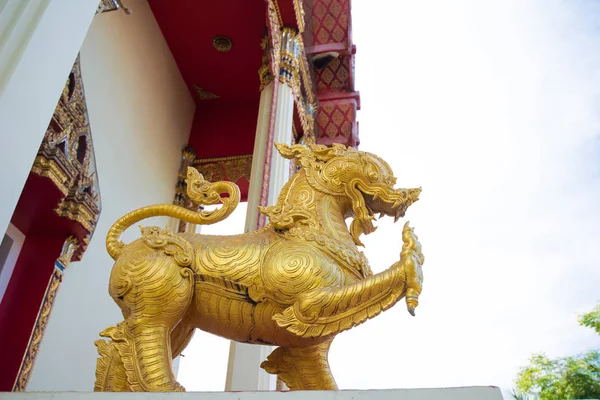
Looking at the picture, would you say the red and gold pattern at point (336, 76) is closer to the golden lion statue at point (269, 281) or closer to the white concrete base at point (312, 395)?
the golden lion statue at point (269, 281)

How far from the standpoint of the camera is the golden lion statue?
2.29 feet

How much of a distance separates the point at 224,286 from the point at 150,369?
Answer: 0.16 metres

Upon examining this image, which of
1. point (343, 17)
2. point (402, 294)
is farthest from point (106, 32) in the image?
point (402, 294)

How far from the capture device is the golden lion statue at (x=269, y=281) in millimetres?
697

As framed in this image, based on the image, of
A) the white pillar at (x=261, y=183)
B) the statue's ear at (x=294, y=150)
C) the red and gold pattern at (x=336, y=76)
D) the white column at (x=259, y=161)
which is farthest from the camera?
the red and gold pattern at (x=336, y=76)

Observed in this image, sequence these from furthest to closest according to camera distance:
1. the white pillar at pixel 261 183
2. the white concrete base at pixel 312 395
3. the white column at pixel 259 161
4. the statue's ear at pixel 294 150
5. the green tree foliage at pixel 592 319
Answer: the green tree foliage at pixel 592 319
the white column at pixel 259 161
the white pillar at pixel 261 183
the statue's ear at pixel 294 150
the white concrete base at pixel 312 395

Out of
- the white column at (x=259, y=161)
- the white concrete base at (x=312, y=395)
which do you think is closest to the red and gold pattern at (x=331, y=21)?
the white column at (x=259, y=161)

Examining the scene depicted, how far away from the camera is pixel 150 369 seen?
70cm

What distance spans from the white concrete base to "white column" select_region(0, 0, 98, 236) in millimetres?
292

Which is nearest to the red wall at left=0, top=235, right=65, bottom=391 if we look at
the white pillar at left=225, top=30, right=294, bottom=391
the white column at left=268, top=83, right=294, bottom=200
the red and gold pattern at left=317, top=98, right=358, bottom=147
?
the white pillar at left=225, top=30, right=294, bottom=391

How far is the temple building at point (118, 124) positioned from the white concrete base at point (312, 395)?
298mm

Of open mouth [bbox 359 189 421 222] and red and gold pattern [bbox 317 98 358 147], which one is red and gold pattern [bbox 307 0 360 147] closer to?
red and gold pattern [bbox 317 98 358 147]

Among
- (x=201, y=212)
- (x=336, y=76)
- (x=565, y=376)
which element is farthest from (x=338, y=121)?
(x=565, y=376)

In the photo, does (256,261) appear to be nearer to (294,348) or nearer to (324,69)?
(294,348)
